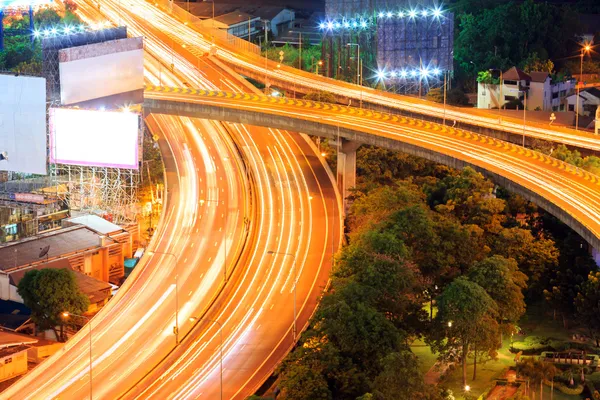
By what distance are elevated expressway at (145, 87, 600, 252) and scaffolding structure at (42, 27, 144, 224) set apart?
29.4 ft

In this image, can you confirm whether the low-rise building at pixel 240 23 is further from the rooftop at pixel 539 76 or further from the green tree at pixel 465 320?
the green tree at pixel 465 320

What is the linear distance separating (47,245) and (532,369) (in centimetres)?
2610

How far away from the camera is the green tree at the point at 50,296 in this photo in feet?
189

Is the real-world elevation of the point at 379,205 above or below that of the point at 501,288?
above

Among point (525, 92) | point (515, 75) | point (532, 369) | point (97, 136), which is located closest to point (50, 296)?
point (97, 136)

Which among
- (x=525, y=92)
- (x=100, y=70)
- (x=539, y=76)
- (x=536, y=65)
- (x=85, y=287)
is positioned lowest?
(x=85, y=287)

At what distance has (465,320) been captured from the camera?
52.6 metres

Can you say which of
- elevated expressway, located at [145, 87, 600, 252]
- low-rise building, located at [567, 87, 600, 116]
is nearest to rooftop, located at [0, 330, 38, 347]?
elevated expressway, located at [145, 87, 600, 252]

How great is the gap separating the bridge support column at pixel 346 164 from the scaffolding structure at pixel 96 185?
12.1m

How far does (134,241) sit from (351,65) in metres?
37.9

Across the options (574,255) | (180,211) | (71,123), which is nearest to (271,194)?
(180,211)

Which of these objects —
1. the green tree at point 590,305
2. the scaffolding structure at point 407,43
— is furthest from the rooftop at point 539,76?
the green tree at point 590,305

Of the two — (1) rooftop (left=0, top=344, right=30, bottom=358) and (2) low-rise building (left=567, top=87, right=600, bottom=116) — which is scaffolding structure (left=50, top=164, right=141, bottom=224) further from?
(2) low-rise building (left=567, top=87, right=600, bottom=116)

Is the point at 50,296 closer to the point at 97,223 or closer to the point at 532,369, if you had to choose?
the point at 97,223
